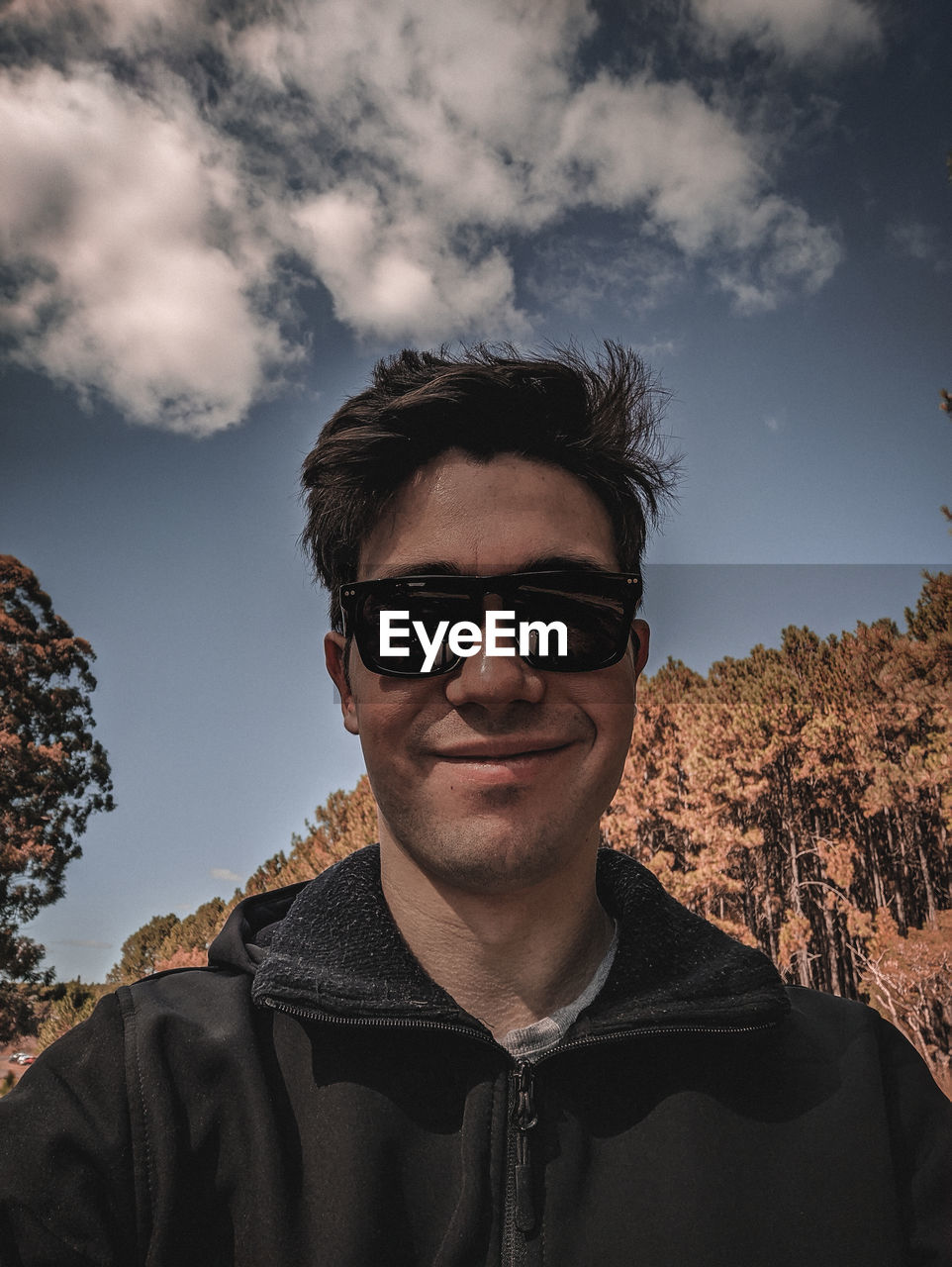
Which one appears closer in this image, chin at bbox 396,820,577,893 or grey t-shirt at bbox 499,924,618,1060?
chin at bbox 396,820,577,893

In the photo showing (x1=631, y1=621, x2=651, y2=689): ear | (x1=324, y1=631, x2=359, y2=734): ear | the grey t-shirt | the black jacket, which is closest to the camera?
the black jacket

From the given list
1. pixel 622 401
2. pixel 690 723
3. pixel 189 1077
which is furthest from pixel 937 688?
pixel 189 1077

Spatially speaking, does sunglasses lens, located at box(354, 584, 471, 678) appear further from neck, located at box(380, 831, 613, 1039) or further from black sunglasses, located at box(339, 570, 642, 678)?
neck, located at box(380, 831, 613, 1039)

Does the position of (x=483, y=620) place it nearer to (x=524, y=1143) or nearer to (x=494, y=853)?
(x=494, y=853)

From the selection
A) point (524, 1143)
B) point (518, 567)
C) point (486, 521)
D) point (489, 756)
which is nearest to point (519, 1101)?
point (524, 1143)

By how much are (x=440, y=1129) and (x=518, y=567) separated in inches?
48.1

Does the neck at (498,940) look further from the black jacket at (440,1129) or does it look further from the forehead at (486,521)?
the forehead at (486,521)

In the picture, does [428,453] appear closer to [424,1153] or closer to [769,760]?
[424,1153]

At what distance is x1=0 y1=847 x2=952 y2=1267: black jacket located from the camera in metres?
1.41

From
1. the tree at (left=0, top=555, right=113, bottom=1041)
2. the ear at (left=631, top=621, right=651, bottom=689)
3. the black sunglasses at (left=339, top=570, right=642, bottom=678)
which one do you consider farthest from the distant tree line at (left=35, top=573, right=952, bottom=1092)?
the black sunglasses at (left=339, top=570, right=642, bottom=678)

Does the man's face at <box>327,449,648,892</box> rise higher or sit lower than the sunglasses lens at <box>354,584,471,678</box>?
lower

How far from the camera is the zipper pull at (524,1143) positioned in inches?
57.9

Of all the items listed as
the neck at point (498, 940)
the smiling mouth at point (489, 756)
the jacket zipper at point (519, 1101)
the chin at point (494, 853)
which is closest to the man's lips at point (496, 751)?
the smiling mouth at point (489, 756)

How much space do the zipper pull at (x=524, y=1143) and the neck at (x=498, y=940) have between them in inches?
6.1
